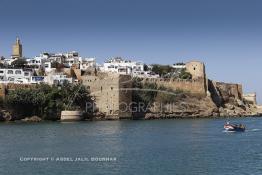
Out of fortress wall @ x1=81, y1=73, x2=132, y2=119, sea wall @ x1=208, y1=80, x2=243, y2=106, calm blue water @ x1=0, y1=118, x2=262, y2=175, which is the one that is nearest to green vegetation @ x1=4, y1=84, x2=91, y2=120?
fortress wall @ x1=81, y1=73, x2=132, y2=119

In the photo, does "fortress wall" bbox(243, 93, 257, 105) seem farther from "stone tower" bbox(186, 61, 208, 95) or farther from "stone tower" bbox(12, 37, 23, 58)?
"stone tower" bbox(12, 37, 23, 58)

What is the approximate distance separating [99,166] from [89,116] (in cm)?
3288

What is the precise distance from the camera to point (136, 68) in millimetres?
80188

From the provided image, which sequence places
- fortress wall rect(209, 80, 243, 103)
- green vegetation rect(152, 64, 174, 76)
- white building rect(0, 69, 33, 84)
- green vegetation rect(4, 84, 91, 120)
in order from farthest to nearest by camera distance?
green vegetation rect(152, 64, 174, 76), fortress wall rect(209, 80, 243, 103), white building rect(0, 69, 33, 84), green vegetation rect(4, 84, 91, 120)

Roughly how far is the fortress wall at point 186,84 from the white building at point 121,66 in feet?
28.5

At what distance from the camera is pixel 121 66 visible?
79.2 m

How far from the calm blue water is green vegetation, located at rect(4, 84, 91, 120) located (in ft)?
32.0

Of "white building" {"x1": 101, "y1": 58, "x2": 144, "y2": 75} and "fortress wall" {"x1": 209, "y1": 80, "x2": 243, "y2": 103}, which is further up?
"white building" {"x1": 101, "y1": 58, "x2": 144, "y2": 75}

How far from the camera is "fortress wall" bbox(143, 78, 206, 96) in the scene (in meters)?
66.8

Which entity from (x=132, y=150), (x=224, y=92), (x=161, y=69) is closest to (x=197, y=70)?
(x=224, y=92)

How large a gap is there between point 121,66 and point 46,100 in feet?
86.9

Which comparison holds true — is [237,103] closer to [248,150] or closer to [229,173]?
[248,150]

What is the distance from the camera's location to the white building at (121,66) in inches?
2975

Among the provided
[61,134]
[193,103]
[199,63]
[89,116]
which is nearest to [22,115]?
A: [89,116]
